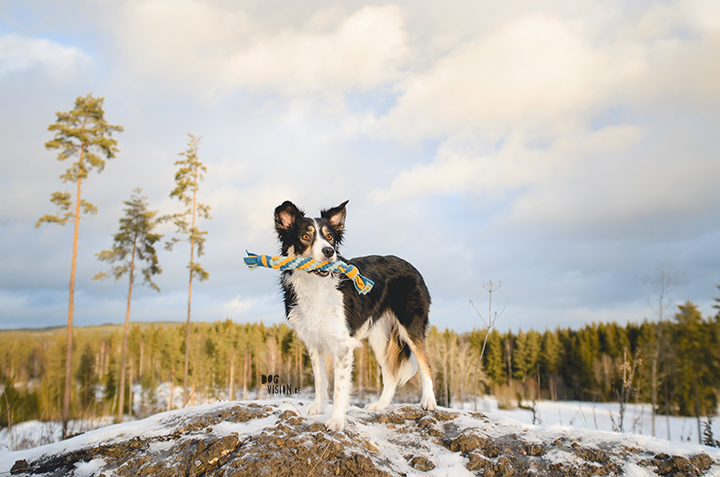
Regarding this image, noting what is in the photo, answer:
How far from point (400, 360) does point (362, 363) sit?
91.5ft

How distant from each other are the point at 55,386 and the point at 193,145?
24.0 metres

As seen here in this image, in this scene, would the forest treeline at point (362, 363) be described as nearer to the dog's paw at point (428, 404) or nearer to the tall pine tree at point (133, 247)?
the tall pine tree at point (133, 247)

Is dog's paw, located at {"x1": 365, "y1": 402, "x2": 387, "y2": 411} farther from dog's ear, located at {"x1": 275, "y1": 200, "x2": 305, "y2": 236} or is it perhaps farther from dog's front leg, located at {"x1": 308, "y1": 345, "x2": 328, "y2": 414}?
dog's ear, located at {"x1": 275, "y1": 200, "x2": 305, "y2": 236}

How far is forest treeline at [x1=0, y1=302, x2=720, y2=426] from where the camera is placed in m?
29.0

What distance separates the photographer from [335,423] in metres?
4.52

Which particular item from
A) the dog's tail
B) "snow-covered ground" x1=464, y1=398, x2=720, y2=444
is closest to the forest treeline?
"snow-covered ground" x1=464, y1=398, x2=720, y2=444

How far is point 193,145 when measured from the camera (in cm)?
2694

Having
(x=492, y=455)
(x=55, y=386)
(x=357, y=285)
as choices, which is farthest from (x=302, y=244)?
(x=55, y=386)

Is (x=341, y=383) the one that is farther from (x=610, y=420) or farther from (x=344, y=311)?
(x=610, y=420)

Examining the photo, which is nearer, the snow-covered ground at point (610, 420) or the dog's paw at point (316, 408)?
the dog's paw at point (316, 408)

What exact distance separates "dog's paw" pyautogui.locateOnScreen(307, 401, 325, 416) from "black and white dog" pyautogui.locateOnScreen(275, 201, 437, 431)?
0.01m

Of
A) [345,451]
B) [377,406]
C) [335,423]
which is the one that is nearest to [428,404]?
[377,406]

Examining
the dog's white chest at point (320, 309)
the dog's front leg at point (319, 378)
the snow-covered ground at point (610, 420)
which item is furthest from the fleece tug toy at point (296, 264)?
the snow-covered ground at point (610, 420)

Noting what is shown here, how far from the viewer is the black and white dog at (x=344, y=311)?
4.81 meters
